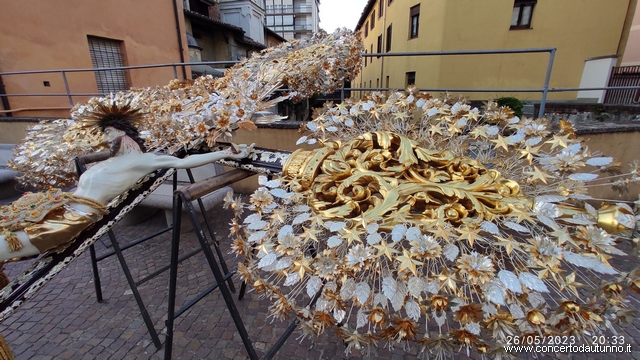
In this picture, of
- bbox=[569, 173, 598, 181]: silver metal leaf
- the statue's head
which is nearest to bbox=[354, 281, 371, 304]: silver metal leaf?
bbox=[569, 173, 598, 181]: silver metal leaf

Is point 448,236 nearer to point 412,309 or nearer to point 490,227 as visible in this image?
point 490,227

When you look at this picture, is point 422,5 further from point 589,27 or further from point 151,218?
point 151,218

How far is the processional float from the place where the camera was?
0.75 meters

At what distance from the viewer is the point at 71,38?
6.58m

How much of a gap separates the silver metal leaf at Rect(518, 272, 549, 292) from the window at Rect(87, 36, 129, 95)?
9476 millimetres

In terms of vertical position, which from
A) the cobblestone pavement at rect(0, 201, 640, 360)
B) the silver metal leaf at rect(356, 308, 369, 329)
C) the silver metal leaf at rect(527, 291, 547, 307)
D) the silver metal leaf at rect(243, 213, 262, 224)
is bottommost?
the cobblestone pavement at rect(0, 201, 640, 360)

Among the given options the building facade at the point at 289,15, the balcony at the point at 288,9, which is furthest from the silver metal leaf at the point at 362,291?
the balcony at the point at 288,9

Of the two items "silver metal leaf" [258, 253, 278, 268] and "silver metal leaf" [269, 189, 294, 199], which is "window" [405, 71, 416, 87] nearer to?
"silver metal leaf" [269, 189, 294, 199]

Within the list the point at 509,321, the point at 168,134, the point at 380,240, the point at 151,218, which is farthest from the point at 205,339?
the point at 151,218

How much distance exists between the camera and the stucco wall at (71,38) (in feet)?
18.4

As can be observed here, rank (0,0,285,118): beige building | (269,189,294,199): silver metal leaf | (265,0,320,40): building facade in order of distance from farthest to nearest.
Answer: (265,0,320,40): building facade
(0,0,285,118): beige building
(269,189,294,199): silver metal leaf

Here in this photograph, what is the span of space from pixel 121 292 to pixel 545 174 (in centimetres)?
312

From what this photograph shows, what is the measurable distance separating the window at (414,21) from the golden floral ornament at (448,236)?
450 inches

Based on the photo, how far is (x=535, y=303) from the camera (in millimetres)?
740
